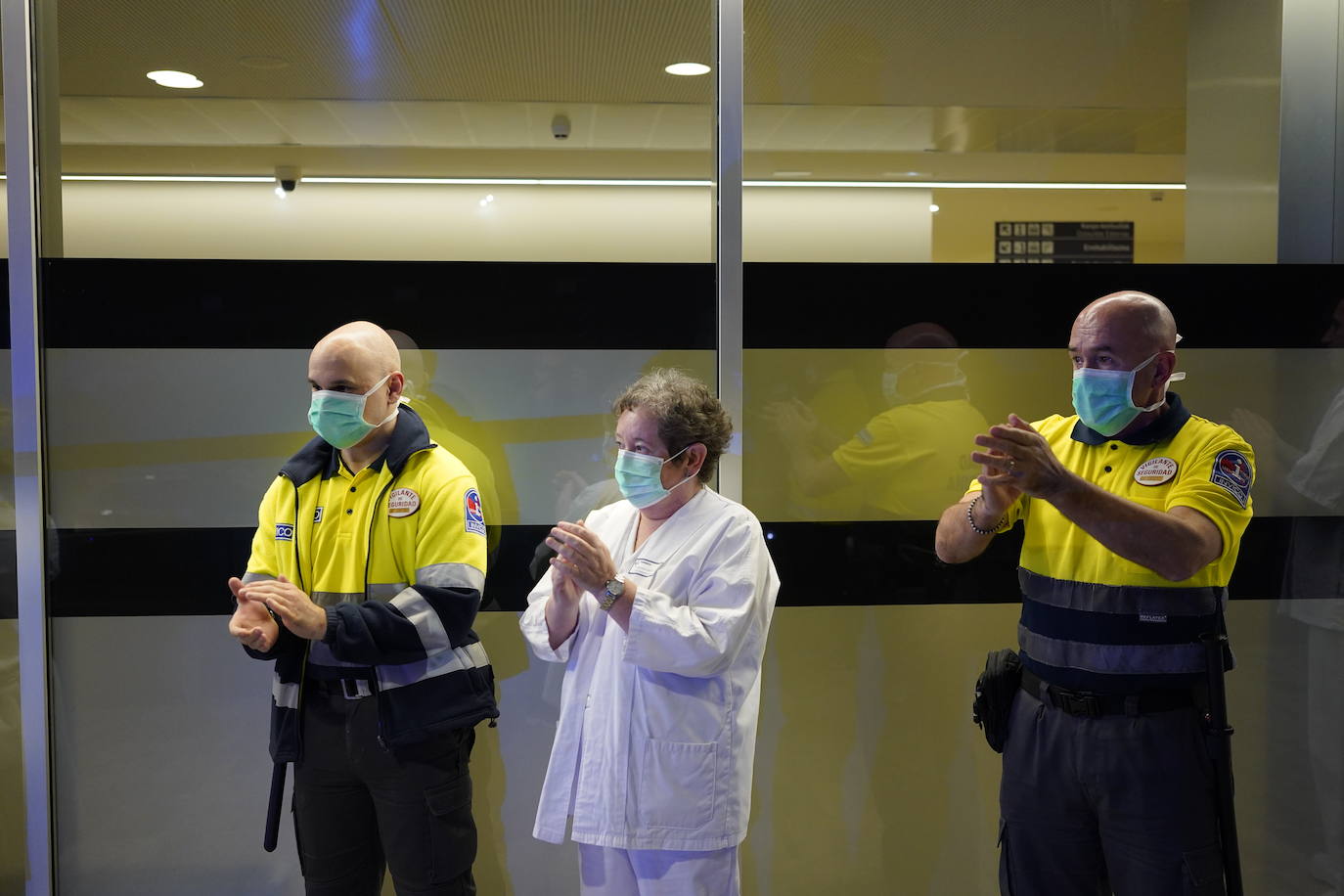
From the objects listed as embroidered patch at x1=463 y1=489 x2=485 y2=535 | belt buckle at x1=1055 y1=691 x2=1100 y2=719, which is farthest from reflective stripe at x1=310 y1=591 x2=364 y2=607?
belt buckle at x1=1055 y1=691 x2=1100 y2=719

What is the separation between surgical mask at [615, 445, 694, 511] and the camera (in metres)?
2.29

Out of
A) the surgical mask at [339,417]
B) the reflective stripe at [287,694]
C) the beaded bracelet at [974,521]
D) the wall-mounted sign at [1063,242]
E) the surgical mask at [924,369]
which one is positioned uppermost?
the wall-mounted sign at [1063,242]

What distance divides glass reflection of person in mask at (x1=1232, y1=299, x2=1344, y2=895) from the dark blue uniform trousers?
4.37 feet

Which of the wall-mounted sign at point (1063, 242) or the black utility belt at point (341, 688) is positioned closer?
the black utility belt at point (341, 688)

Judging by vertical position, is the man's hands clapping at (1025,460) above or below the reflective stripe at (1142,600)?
above

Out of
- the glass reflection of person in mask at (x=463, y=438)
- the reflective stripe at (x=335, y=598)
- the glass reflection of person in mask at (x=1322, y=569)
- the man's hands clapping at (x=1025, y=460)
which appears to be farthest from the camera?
the glass reflection of person in mask at (x=1322, y=569)

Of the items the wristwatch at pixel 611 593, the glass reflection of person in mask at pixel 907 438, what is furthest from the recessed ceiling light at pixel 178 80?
the wristwatch at pixel 611 593

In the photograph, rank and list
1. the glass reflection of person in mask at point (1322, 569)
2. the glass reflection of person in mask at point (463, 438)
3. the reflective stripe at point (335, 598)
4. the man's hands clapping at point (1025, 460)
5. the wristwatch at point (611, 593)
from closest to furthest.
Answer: the man's hands clapping at point (1025, 460)
the wristwatch at point (611, 593)
the reflective stripe at point (335, 598)
the glass reflection of person in mask at point (463, 438)
the glass reflection of person in mask at point (1322, 569)

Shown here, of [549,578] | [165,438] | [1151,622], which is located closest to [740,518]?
[549,578]

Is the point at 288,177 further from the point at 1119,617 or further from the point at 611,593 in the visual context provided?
the point at 1119,617

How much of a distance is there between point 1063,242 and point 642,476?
164 cm

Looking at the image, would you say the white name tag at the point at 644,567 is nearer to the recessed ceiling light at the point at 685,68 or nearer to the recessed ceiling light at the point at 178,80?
the recessed ceiling light at the point at 685,68

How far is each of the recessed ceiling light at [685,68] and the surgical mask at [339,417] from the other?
1.38m

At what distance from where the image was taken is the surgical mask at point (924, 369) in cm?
310
